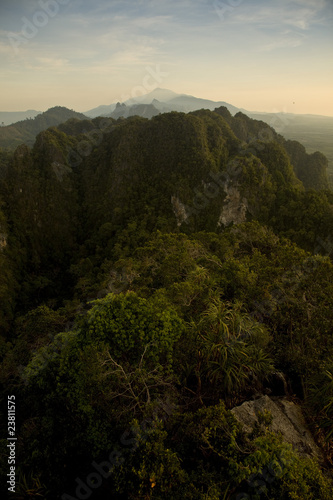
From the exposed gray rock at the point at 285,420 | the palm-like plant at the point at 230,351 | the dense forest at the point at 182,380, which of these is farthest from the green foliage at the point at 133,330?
the exposed gray rock at the point at 285,420

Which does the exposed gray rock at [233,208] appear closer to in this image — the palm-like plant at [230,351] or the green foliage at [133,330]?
the palm-like plant at [230,351]

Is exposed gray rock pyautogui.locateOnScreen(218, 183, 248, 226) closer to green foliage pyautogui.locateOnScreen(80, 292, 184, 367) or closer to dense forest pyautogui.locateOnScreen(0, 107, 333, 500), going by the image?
dense forest pyautogui.locateOnScreen(0, 107, 333, 500)

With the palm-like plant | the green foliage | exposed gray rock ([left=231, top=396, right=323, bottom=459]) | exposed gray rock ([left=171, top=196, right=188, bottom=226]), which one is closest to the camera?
exposed gray rock ([left=231, top=396, right=323, bottom=459])

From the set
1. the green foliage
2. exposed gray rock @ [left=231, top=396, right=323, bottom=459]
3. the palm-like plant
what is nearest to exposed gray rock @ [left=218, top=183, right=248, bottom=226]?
the palm-like plant

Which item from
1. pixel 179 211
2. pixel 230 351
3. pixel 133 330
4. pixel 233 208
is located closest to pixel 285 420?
pixel 230 351

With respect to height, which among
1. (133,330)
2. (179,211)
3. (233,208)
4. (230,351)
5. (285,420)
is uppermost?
(133,330)

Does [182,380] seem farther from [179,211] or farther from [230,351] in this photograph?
[179,211]

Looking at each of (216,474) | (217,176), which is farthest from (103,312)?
(217,176)

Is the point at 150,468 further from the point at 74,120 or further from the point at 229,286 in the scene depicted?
the point at 74,120
